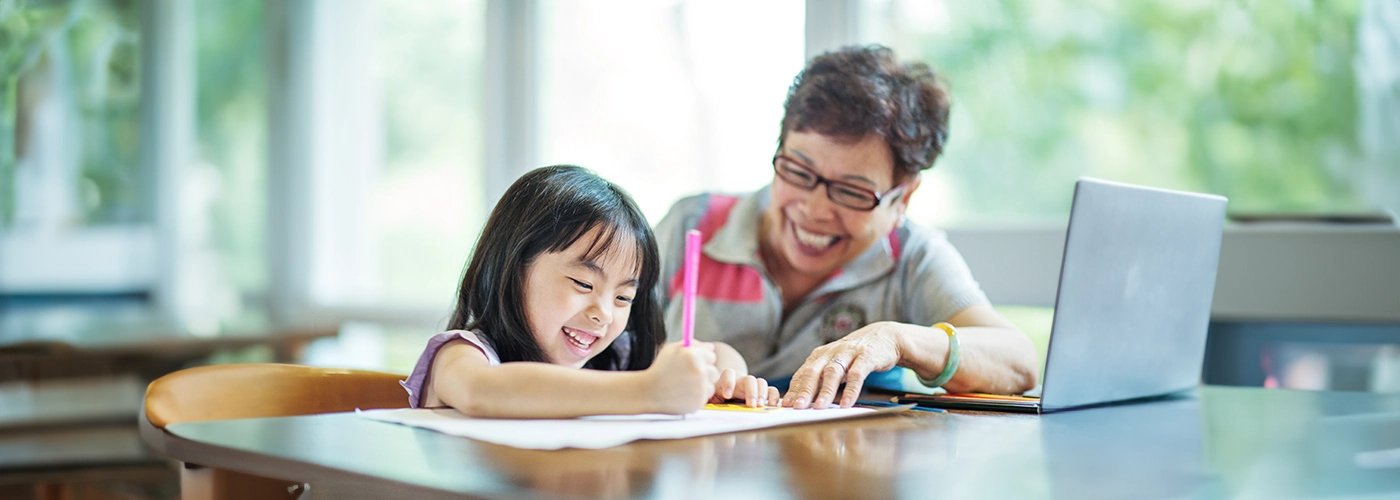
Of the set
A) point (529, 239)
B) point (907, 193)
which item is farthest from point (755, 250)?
point (529, 239)

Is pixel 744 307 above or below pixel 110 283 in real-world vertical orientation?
above

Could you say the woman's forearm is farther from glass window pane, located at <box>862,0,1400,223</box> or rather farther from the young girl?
glass window pane, located at <box>862,0,1400,223</box>

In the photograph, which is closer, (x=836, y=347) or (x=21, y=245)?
(x=836, y=347)

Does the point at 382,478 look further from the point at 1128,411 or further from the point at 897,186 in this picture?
the point at 897,186

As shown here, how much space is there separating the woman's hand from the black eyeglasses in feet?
1.18

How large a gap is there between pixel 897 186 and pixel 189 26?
322 centimetres

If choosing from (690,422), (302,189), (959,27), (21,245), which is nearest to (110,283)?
(21,245)

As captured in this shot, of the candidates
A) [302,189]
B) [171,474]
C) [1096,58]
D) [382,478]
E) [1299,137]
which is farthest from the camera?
[302,189]

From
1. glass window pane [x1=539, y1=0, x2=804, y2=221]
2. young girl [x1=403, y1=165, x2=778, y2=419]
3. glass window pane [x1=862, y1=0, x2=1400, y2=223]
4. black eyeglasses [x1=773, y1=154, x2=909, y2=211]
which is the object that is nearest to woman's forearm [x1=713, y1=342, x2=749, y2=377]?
young girl [x1=403, y1=165, x2=778, y2=419]

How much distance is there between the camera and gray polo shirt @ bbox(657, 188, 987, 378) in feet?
5.27

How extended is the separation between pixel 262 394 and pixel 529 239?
38 centimetres

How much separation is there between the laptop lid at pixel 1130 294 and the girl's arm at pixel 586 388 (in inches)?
14.6

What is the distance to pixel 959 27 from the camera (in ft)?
8.13

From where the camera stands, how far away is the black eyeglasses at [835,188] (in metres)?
1.56
